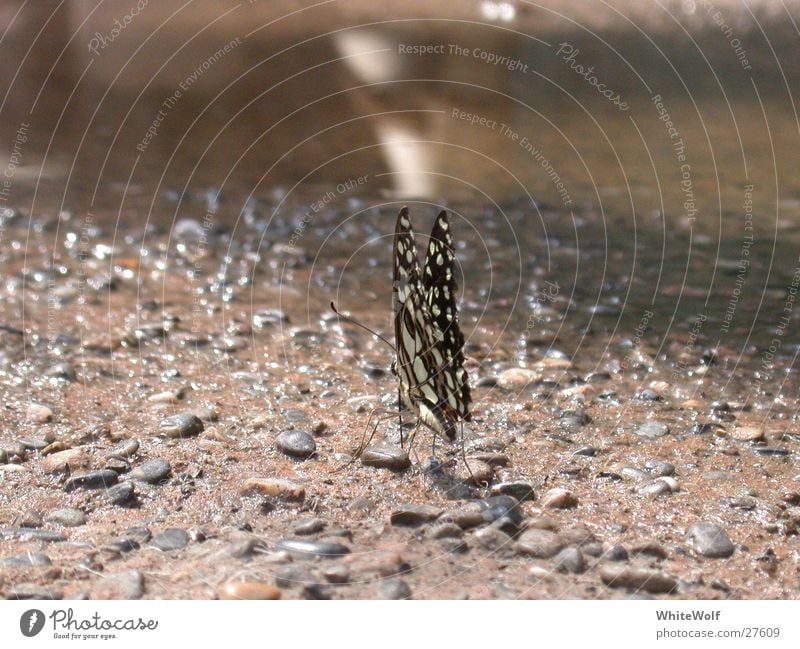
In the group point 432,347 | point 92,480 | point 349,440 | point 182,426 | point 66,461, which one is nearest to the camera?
point 92,480

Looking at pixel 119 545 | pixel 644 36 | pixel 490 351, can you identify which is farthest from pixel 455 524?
pixel 644 36

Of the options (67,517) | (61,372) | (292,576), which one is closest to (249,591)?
(292,576)

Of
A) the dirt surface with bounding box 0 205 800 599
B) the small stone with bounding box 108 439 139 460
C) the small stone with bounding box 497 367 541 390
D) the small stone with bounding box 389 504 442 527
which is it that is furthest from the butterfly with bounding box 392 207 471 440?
the small stone with bounding box 108 439 139 460

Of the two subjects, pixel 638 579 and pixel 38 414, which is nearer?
pixel 638 579

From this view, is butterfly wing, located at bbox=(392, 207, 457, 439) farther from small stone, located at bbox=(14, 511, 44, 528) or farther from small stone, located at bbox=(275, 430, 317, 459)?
small stone, located at bbox=(14, 511, 44, 528)

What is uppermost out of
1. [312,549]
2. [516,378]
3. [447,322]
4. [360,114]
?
[360,114]

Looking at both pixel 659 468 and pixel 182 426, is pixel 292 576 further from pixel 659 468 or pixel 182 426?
pixel 659 468

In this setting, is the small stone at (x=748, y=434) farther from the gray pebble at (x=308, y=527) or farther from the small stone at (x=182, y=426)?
the small stone at (x=182, y=426)
